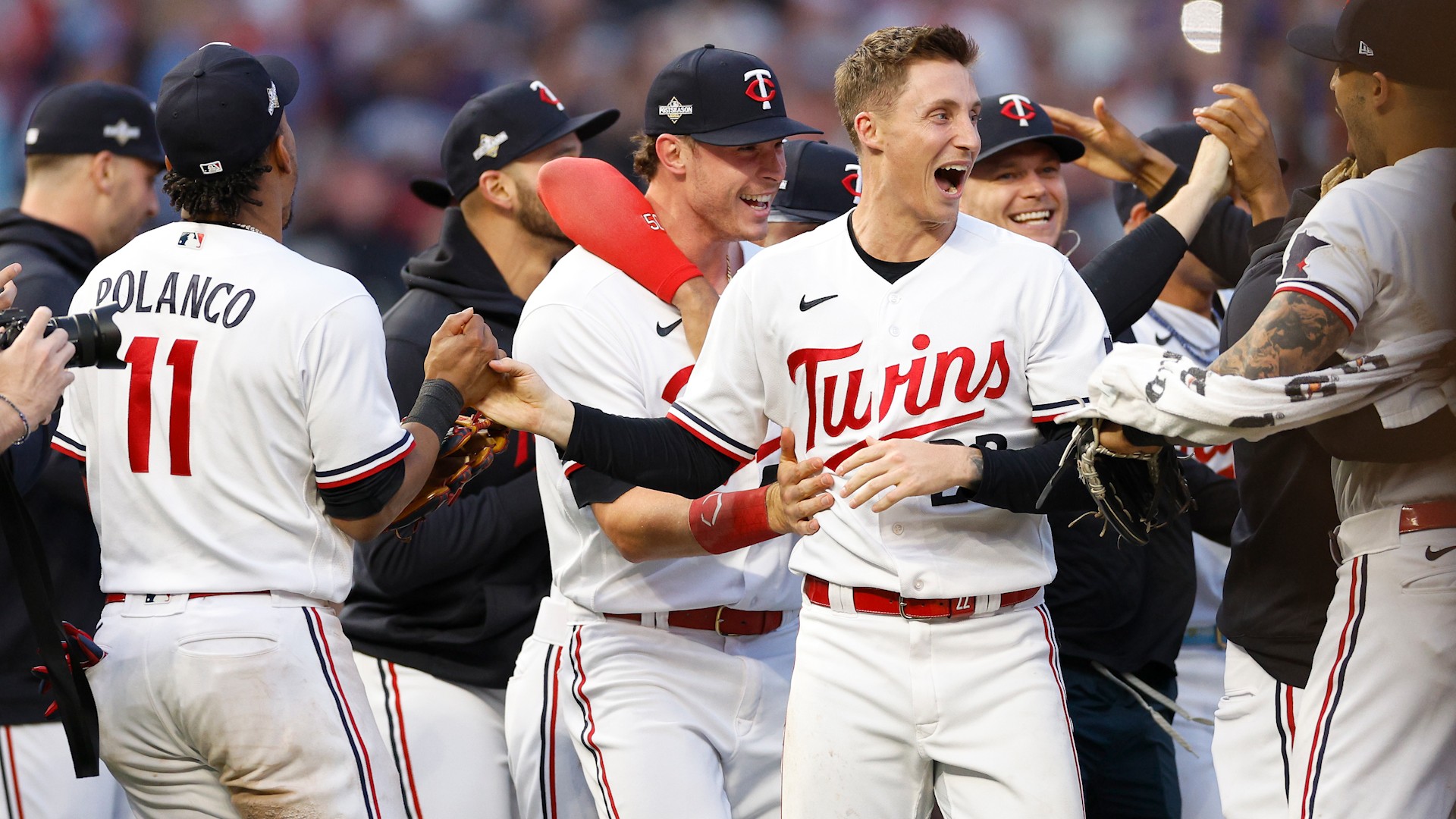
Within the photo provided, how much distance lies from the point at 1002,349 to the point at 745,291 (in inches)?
22.1

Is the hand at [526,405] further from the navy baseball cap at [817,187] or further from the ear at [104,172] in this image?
the ear at [104,172]

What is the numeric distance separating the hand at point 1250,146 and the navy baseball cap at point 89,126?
325 cm

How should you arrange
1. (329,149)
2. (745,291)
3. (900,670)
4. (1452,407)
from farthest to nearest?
(329,149) → (745,291) → (900,670) → (1452,407)

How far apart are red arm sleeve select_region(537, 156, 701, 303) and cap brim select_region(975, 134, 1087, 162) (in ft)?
3.62

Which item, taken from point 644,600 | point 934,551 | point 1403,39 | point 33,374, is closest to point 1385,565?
point 934,551

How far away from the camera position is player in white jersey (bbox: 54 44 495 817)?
113 inches

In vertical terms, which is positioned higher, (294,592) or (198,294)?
(198,294)

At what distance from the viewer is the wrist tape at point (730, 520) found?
3.00m

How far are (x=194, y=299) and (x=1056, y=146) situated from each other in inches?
99.8

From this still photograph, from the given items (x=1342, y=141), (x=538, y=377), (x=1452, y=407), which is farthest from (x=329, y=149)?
(x=1452, y=407)

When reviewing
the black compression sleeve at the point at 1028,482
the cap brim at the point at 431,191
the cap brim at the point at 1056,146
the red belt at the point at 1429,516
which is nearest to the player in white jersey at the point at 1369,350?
the red belt at the point at 1429,516

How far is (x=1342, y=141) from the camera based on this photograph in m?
7.95

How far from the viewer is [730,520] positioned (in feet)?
10.1

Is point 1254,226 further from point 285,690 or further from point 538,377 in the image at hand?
point 285,690
